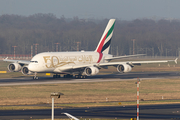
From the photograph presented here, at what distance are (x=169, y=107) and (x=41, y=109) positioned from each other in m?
13.4

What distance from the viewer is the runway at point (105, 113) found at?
2837cm

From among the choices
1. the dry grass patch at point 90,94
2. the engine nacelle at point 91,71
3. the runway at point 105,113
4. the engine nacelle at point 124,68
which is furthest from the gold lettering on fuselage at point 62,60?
the runway at point 105,113

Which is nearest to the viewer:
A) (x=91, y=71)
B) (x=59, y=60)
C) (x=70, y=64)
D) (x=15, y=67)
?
(x=91, y=71)

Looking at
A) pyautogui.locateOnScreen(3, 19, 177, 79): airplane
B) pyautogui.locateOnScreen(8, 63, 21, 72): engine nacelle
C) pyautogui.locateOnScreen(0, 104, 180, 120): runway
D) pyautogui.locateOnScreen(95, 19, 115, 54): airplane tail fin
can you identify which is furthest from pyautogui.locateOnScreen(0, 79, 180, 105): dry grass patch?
pyautogui.locateOnScreen(95, 19, 115, 54): airplane tail fin

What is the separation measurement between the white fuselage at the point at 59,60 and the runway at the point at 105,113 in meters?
34.8

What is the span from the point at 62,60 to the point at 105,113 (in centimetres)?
4090

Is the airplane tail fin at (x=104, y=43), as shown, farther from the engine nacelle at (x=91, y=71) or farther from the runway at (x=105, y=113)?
the runway at (x=105, y=113)

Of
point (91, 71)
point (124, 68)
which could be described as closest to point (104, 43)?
point (124, 68)

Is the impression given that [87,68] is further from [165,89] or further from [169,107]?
[169,107]

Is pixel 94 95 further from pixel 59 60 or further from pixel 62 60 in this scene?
pixel 62 60

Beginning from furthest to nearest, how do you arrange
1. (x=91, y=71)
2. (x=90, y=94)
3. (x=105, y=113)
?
(x=91, y=71) < (x=90, y=94) < (x=105, y=113)

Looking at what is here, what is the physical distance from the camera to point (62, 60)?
2778 inches

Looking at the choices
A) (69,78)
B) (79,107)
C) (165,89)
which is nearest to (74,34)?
(69,78)

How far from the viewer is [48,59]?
68.2 meters
